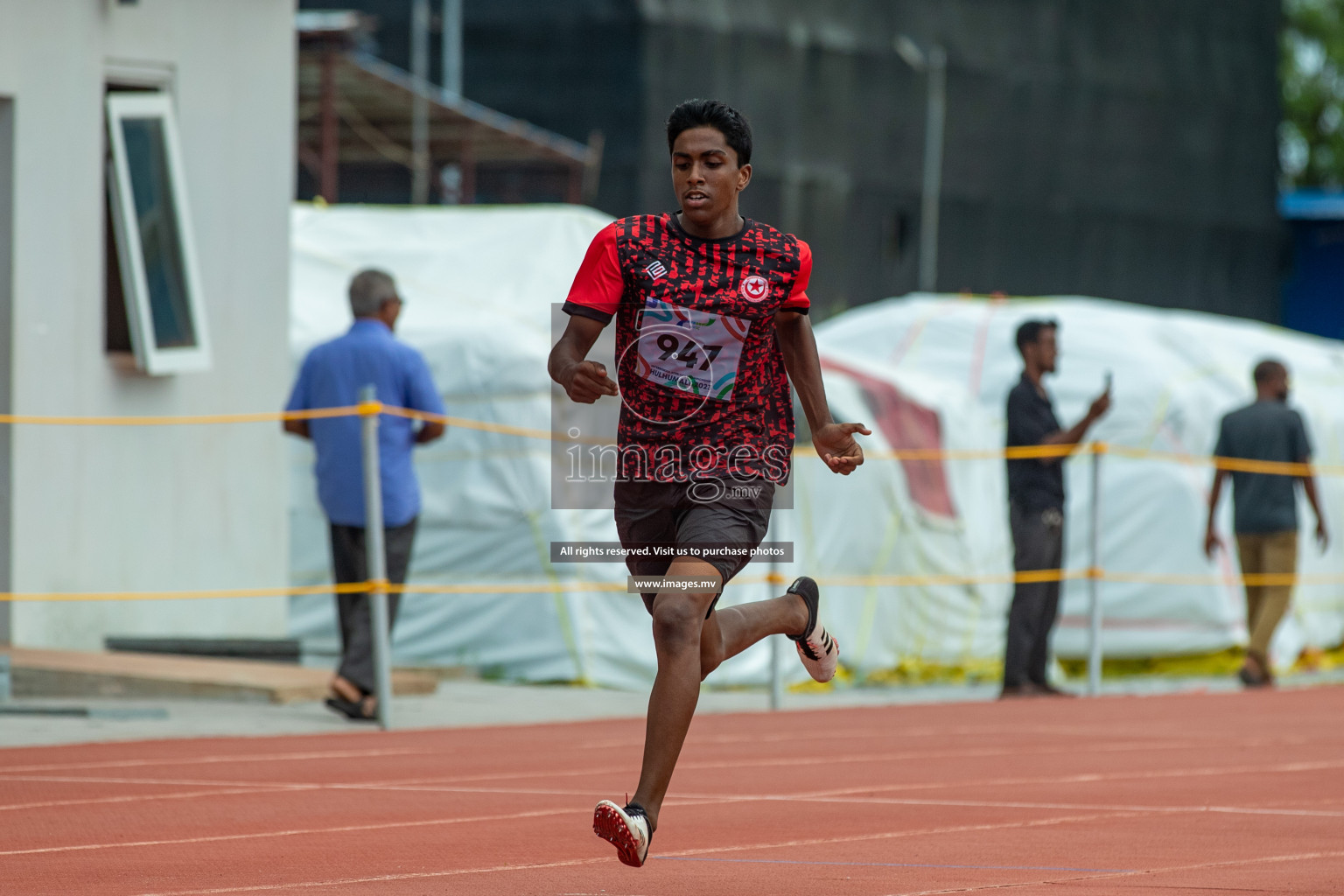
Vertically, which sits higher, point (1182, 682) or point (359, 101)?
point (359, 101)

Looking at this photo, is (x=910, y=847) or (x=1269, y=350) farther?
(x=1269, y=350)

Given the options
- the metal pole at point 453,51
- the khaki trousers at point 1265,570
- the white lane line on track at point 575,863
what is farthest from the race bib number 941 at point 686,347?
the metal pole at point 453,51

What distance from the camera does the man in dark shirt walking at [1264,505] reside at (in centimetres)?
1468

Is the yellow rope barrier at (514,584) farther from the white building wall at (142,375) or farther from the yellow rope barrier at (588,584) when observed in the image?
the white building wall at (142,375)

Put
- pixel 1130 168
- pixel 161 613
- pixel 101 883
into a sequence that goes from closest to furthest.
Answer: pixel 101 883
pixel 161 613
pixel 1130 168

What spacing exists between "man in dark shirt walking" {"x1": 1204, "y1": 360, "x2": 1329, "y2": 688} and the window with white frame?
21.9ft

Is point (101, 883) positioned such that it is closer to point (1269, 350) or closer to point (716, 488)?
point (716, 488)

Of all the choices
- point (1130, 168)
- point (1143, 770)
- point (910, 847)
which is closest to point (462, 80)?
point (1130, 168)

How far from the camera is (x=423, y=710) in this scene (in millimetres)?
10945

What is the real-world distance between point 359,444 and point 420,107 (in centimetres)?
1394

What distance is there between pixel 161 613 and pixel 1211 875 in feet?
25.5

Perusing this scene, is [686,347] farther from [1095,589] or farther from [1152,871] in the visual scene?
[1095,589]

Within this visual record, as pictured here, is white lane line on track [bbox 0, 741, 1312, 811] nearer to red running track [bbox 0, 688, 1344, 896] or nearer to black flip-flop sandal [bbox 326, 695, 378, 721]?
red running track [bbox 0, 688, 1344, 896]

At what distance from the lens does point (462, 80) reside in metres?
28.4
